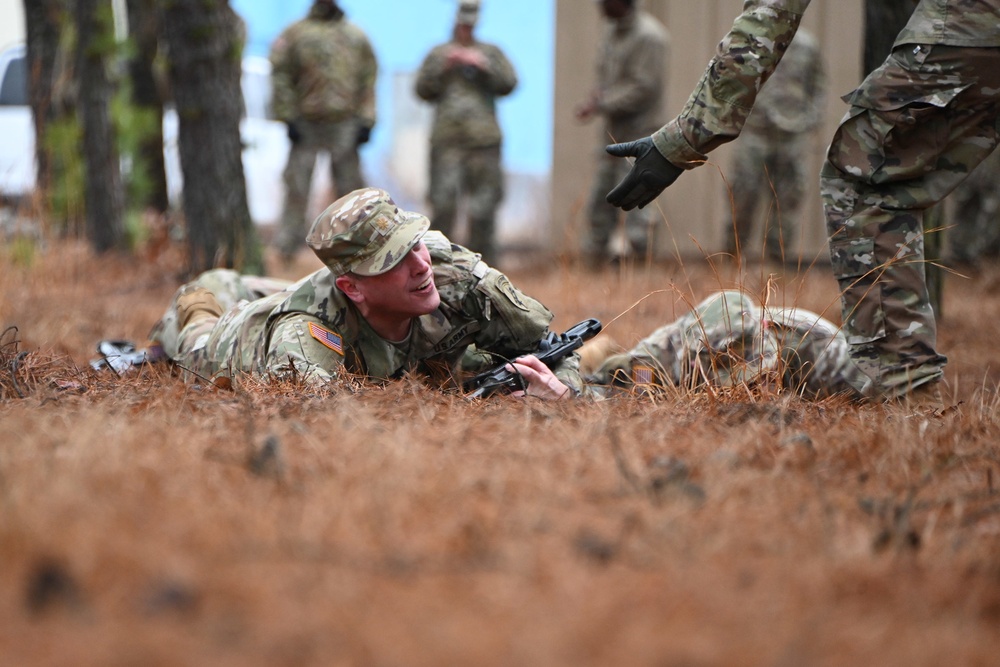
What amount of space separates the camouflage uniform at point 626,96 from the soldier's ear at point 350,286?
17.5ft

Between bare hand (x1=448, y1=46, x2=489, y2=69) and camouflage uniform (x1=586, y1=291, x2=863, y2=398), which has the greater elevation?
bare hand (x1=448, y1=46, x2=489, y2=69)

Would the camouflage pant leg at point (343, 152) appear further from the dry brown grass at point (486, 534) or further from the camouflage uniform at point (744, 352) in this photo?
the dry brown grass at point (486, 534)

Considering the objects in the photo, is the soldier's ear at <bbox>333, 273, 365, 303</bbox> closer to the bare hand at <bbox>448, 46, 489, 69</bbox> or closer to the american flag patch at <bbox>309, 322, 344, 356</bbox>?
the american flag patch at <bbox>309, 322, 344, 356</bbox>

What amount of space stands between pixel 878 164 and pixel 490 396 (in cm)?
123

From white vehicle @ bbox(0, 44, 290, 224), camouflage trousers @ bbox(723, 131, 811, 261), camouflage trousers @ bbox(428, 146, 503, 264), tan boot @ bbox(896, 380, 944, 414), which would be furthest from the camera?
white vehicle @ bbox(0, 44, 290, 224)

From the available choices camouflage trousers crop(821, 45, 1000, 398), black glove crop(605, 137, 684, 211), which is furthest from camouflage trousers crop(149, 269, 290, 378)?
camouflage trousers crop(821, 45, 1000, 398)

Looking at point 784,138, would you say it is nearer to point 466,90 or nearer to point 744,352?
point 466,90

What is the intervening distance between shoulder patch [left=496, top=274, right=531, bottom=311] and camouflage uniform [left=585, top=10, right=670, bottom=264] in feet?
16.7

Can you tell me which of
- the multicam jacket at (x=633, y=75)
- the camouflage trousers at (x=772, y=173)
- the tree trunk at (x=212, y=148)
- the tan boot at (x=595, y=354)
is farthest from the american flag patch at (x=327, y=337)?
the multicam jacket at (x=633, y=75)

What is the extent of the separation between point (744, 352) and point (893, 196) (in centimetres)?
60

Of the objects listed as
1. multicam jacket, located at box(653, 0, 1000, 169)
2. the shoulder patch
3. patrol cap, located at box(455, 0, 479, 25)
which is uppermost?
patrol cap, located at box(455, 0, 479, 25)

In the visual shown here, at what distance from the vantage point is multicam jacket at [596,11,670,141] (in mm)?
8211

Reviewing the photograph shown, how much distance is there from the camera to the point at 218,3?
5852mm

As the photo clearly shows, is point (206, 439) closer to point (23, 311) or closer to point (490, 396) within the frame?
point (490, 396)
